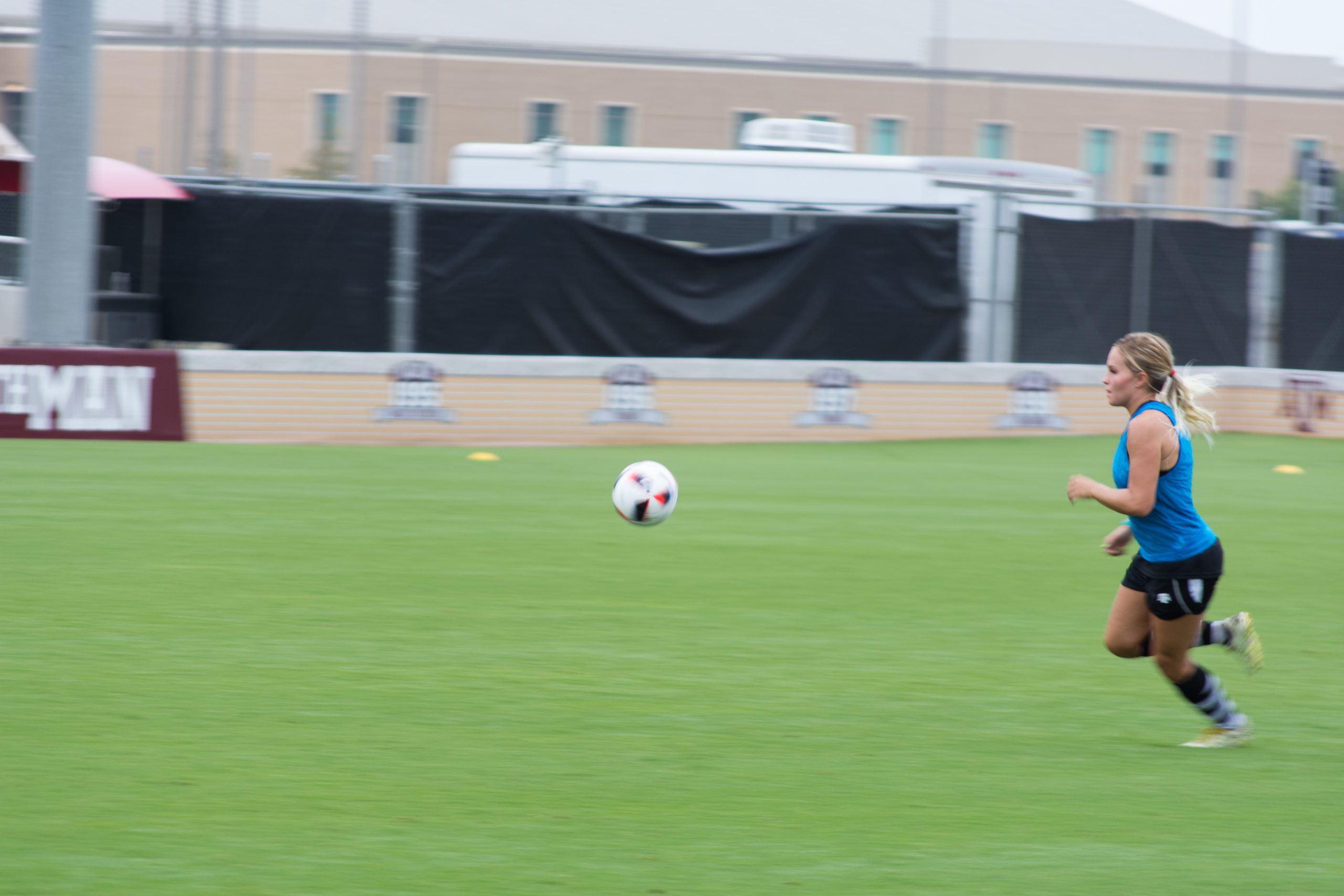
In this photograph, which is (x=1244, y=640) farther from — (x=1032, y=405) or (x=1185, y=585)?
(x=1032, y=405)

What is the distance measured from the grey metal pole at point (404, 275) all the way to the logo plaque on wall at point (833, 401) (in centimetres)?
457

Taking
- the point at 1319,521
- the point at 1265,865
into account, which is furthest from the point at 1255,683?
the point at 1319,521

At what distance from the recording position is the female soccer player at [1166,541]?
5879 millimetres

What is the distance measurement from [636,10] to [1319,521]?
54259mm

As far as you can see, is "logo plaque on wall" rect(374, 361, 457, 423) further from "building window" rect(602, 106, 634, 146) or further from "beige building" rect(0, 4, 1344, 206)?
"building window" rect(602, 106, 634, 146)

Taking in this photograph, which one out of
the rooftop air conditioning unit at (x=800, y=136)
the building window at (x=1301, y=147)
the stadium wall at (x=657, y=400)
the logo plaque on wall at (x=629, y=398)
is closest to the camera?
the stadium wall at (x=657, y=400)

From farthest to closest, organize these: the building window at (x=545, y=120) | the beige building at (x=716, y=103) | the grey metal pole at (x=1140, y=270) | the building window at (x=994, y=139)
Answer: the building window at (x=994, y=139) < the building window at (x=545, y=120) < the beige building at (x=716, y=103) < the grey metal pole at (x=1140, y=270)

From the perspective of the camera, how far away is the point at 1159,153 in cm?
6575

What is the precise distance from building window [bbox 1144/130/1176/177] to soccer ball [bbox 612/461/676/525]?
60311mm

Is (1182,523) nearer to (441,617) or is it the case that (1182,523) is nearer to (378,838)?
(378,838)

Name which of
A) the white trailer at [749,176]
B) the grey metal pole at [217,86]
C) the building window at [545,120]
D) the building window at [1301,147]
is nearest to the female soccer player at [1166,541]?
the white trailer at [749,176]

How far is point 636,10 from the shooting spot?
6350 centimetres

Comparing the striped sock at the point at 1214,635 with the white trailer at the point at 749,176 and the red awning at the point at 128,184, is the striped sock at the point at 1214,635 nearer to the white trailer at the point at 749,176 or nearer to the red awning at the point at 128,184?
the red awning at the point at 128,184

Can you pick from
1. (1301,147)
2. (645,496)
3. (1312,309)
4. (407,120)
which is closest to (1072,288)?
(1312,309)
